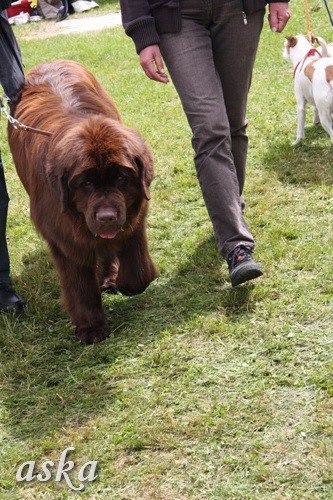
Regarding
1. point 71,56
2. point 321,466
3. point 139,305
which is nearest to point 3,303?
point 139,305

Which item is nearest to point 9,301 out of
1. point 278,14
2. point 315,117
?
point 278,14

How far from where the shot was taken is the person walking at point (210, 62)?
13.8 feet

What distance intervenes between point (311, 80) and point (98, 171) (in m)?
3.47

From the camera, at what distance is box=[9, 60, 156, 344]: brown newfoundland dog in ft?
12.1

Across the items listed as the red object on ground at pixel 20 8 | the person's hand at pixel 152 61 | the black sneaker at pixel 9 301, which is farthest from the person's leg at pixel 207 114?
the red object on ground at pixel 20 8

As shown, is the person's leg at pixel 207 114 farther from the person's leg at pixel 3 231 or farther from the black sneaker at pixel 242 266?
the person's leg at pixel 3 231

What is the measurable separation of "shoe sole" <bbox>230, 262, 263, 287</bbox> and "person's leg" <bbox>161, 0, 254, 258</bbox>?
0.51 ft

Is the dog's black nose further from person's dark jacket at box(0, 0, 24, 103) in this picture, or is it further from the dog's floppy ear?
the dog's floppy ear

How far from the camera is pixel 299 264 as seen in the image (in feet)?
15.1

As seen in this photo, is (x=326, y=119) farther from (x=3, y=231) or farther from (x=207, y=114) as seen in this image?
(x=3, y=231)

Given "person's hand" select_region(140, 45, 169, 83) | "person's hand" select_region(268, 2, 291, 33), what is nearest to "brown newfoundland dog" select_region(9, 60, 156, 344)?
"person's hand" select_region(140, 45, 169, 83)

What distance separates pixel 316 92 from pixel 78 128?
3.26 meters

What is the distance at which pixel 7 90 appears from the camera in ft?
15.3

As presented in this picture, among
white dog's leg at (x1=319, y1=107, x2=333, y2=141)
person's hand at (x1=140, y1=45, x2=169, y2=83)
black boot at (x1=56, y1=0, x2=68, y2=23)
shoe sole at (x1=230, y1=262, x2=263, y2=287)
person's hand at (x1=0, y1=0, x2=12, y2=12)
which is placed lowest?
black boot at (x1=56, y1=0, x2=68, y2=23)
